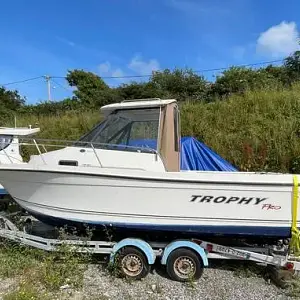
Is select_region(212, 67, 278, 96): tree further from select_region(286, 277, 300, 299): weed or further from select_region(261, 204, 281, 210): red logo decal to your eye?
select_region(286, 277, 300, 299): weed

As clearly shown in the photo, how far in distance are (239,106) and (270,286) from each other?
7.62 metres

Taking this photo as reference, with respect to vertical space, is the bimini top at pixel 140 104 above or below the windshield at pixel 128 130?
above

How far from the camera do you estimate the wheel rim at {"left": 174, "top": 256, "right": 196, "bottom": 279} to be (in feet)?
15.4

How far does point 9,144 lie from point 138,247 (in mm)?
3697

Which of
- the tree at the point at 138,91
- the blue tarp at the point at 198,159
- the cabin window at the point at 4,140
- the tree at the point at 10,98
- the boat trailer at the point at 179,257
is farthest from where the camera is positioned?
the tree at the point at 10,98

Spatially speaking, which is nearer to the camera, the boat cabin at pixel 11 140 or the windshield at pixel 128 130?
the windshield at pixel 128 130

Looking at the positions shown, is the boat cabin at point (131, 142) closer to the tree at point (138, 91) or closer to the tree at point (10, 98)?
the tree at point (138, 91)

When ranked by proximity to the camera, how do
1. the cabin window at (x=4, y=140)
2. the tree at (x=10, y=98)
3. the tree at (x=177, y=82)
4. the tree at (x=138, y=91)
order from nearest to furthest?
1. the cabin window at (x=4, y=140)
2. the tree at (x=177, y=82)
3. the tree at (x=138, y=91)
4. the tree at (x=10, y=98)

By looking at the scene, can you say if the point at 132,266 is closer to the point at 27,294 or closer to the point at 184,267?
the point at 184,267

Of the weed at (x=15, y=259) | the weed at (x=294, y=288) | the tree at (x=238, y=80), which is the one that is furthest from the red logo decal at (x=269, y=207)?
the tree at (x=238, y=80)

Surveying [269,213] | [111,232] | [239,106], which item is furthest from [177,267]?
[239,106]

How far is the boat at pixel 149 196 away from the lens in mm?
4594

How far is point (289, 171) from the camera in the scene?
30.2 feet

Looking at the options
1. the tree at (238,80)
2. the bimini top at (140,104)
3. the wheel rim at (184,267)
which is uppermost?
the tree at (238,80)
